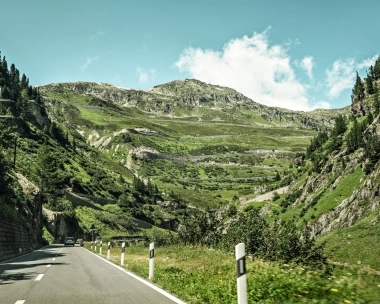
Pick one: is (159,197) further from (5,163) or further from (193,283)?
(193,283)

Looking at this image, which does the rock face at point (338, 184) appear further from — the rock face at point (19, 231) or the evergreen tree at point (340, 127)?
the rock face at point (19, 231)

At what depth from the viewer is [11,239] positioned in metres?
30.2

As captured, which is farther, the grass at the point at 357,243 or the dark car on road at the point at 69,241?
the dark car on road at the point at 69,241

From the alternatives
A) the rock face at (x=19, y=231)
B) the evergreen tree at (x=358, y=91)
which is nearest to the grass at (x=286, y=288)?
the rock face at (x=19, y=231)

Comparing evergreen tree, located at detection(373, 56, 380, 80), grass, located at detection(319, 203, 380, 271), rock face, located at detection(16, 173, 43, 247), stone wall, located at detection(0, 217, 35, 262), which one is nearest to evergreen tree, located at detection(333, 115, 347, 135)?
evergreen tree, located at detection(373, 56, 380, 80)

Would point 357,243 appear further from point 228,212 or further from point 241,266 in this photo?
point 228,212

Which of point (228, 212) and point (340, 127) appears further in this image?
point (340, 127)

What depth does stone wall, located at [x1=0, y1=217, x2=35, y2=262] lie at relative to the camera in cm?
2652

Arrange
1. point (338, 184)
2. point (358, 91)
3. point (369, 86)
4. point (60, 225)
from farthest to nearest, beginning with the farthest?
1. point (369, 86)
2. point (358, 91)
3. point (338, 184)
4. point (60, 225)

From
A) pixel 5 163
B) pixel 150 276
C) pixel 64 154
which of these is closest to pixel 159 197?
pixel 64 154

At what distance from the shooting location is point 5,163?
4541cm

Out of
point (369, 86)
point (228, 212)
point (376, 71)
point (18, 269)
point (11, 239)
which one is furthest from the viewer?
point (376, 71)

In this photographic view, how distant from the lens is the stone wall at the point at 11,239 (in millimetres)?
26516

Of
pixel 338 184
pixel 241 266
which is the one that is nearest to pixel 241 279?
pixel 241 266
